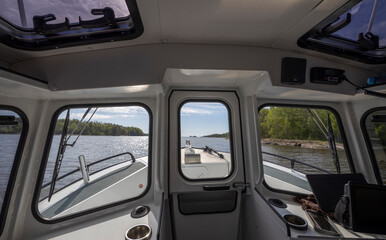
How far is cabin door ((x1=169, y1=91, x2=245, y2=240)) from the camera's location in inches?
69.4

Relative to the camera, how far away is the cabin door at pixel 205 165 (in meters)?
1.76

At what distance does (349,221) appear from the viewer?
1245 millimetres

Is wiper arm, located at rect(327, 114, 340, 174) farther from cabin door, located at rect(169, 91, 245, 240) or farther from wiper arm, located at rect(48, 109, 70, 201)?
wiper arm, located at rect(48, 109, 70, 201)

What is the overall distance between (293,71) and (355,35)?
0.59 meters

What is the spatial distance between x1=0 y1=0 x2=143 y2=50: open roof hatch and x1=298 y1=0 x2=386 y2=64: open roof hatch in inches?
53.0

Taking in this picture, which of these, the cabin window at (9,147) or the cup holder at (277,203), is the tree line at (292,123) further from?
the cabin window at (9,147)

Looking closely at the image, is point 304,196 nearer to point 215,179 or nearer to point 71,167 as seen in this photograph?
point 215,179

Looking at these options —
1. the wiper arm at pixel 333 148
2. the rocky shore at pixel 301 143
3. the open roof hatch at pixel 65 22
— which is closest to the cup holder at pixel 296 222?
the rocky shore at pixel 301 143

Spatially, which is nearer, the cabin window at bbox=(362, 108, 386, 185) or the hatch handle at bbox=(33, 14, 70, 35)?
the hatch handle at bbox=(33, 14, 70, 35)

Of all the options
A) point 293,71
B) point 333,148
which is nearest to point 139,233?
point 293,71

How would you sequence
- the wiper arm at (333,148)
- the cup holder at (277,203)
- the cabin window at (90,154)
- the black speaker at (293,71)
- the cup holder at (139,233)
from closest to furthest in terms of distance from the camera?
the cup holder at (139,233) → the black speaker at (293,71) → the cabin window at (90,154) → the cup holder at (277,203) → the wiper arm at (333,148)

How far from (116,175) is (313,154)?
264 cm

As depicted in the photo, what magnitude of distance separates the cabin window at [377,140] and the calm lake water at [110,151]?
27 centimetres

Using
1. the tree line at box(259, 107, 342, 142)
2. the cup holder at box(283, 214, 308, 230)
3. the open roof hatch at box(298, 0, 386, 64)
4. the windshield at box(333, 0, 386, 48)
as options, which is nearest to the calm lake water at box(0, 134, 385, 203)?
the tree line at box(259, 107, 342, 142)
